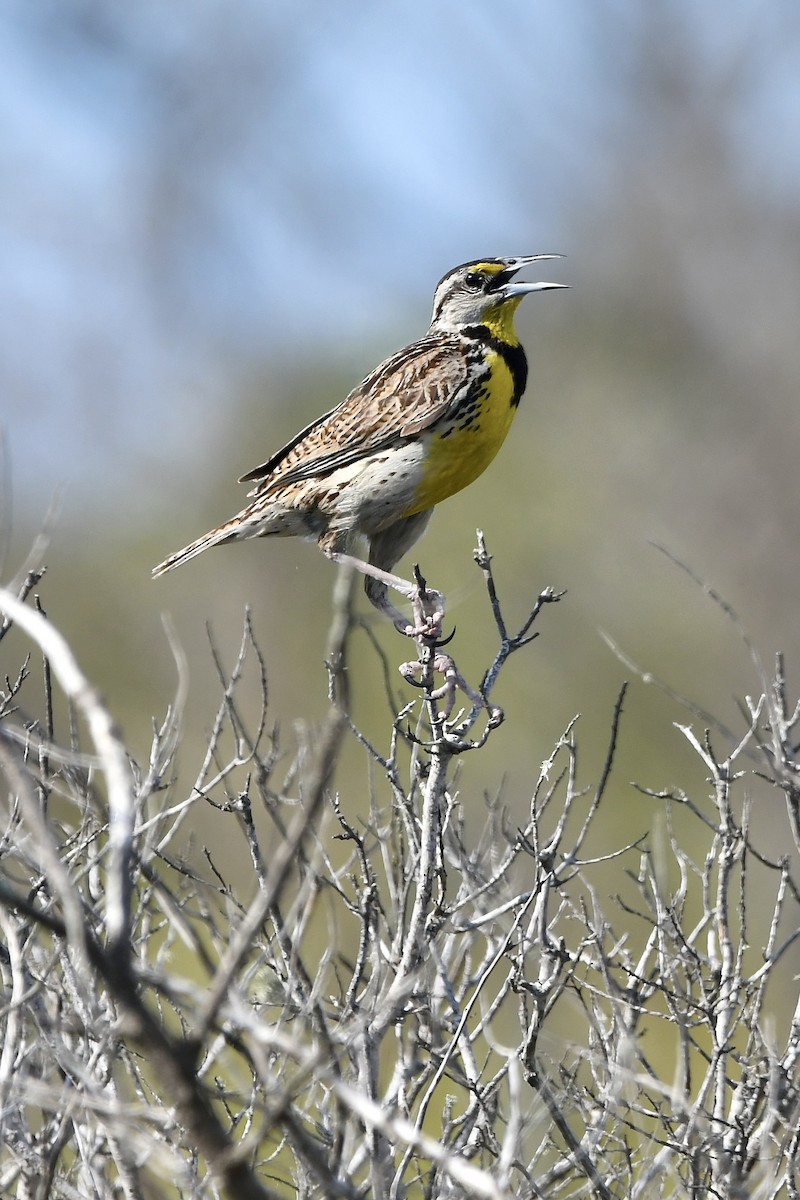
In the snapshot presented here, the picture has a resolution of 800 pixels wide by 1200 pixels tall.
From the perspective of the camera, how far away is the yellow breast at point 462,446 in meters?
5.20

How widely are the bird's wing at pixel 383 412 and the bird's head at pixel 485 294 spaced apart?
5.1 inches

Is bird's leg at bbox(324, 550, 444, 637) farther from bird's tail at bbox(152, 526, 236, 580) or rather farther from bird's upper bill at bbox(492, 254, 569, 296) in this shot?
bird's upper bill at bbox(492, 254, 569, 296)

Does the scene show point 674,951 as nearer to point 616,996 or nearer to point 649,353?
point 616,996

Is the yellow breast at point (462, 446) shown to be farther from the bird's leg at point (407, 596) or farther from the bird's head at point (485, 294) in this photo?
the bird's head at point (485, 294)

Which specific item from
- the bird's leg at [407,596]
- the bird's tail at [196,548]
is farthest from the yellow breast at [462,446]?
the bird's tail at [196,548]

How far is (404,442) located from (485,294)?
2.36 feet

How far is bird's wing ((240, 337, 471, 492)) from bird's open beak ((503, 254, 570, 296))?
266 millimetres

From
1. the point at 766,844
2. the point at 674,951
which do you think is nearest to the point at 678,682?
the point at 766,844

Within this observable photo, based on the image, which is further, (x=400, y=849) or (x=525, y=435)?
(x=525, y=435)

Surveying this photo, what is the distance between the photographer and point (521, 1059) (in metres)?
3.36

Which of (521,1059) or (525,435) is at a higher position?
(525,435)

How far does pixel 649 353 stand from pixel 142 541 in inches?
269

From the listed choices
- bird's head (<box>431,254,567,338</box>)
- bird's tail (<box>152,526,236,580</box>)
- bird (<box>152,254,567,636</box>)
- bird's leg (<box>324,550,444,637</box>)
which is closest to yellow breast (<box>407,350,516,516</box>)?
bird (<box>152,254,567,636</box>)

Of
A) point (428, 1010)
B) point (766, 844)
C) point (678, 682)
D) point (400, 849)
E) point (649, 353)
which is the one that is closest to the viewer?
point (428, 1010)
